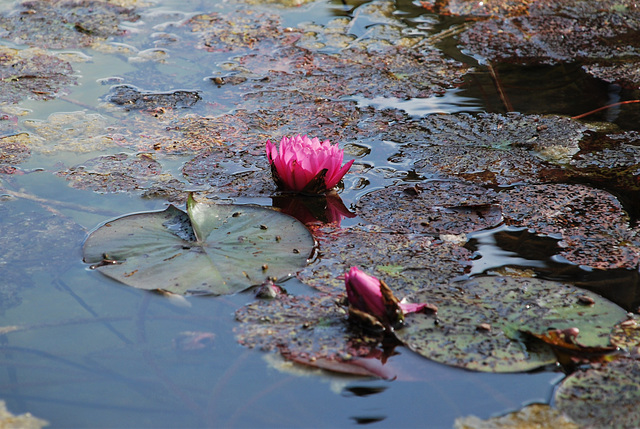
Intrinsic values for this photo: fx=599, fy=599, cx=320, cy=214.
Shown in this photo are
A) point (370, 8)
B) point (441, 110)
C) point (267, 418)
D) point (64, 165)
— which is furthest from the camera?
point (370, 8)

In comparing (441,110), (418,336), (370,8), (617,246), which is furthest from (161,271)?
(370,8)

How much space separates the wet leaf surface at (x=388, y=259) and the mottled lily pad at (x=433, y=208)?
0.07 metres

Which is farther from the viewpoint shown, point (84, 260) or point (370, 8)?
point (370, 8)

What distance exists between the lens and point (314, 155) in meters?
1.99

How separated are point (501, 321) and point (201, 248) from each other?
845mm

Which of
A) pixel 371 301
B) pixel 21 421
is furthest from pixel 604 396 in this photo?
pixel 21 421

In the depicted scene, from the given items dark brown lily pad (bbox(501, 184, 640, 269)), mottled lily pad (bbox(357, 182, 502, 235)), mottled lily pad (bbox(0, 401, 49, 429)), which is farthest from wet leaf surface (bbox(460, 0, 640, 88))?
mottled lily pad (bbox(0, 401, 49, 429))

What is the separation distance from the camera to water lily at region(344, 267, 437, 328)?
1.46 metres

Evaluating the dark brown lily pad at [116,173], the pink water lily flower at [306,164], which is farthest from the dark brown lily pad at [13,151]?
the pink water lily flower at [306,164]

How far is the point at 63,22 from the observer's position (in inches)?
135

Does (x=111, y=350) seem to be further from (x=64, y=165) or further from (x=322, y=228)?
A: (x=64, y=165)

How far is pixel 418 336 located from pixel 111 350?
74cm

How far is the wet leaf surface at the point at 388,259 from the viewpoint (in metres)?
1.65

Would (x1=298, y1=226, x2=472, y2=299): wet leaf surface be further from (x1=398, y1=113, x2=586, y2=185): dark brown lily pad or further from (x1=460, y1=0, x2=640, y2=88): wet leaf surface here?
(x1=460, y1=0, x2=640, y2=88): wet leaf surface
